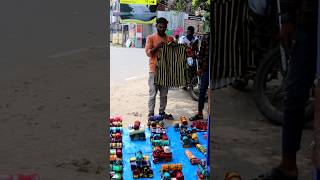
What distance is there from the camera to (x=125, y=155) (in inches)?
167

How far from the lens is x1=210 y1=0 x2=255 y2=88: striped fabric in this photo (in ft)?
5.94

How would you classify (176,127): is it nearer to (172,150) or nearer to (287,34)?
(172,150)

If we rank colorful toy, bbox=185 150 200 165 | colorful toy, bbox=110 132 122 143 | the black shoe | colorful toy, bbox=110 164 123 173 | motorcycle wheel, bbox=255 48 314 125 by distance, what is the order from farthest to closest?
the black shoe < colorful toy, bbox=110 132 122 143 < colorful toy, bbox=185 150 200 165 < colorful toy, bbox=110 164 123 173 < motorcycle wheel, bbox=255 48 314 125

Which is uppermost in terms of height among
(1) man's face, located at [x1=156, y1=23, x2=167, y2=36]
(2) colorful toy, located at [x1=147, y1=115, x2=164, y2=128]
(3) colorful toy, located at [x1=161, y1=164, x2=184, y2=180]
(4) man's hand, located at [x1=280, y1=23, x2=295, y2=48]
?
(4) man's hand, located at [x1=280, y1=23, x2=295, y2=48]

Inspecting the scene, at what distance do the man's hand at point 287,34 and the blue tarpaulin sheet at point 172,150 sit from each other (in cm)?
211

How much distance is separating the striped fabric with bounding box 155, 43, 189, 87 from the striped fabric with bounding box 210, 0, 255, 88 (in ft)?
11.6

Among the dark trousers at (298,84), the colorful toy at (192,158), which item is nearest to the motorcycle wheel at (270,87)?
the dark trousers at (298,84)

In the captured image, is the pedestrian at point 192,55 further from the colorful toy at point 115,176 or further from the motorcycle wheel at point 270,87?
the motorcycle wheel at point 270,87

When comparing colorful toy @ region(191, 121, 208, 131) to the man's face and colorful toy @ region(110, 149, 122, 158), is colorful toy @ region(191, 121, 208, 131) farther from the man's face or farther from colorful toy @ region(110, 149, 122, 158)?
colorful toy @ region(110, 149, 122, 158)

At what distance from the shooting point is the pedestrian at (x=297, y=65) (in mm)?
1557

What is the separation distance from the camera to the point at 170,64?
565 centimetres

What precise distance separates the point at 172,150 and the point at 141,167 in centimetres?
89

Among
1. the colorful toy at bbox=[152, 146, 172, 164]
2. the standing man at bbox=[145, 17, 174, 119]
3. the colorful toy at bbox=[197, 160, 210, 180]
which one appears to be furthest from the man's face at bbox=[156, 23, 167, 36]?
the colorful toy at bbox=[197, 160, 210, 180]
